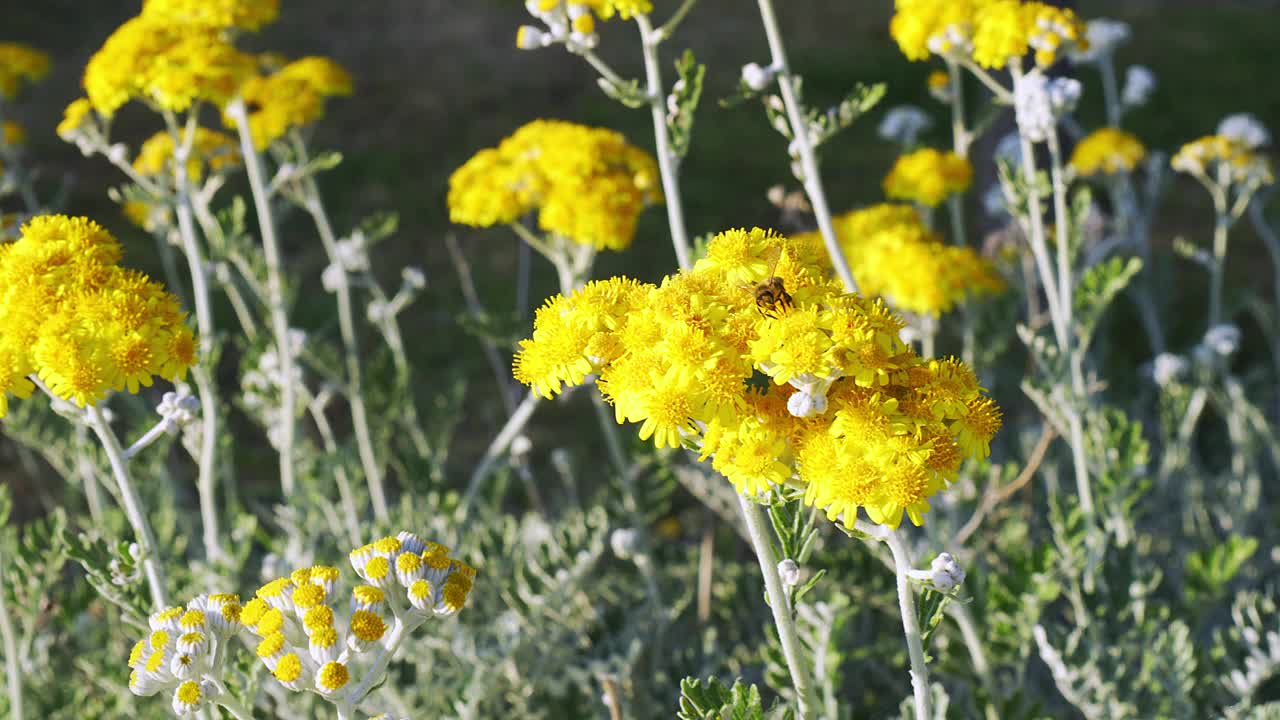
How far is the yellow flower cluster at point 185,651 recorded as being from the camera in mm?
1631

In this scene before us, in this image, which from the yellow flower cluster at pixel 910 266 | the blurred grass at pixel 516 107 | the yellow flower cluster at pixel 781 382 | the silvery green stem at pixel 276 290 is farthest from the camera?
the blurred grass at pixel 516 107

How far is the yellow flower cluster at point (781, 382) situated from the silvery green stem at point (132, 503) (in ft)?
2.25

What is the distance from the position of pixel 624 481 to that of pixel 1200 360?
1.77 metres

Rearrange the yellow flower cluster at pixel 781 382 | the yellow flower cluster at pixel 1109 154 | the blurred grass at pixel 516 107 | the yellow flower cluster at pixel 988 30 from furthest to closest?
the blurred grass at pixel 516 107
the yellow flower cluster at pixel 1109 154
the yellow flower cluster at pixel 988 30
the yellow flower cluster at pixel 781 382

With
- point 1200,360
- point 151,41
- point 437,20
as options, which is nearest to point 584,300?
point 151,41

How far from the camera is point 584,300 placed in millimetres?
1645

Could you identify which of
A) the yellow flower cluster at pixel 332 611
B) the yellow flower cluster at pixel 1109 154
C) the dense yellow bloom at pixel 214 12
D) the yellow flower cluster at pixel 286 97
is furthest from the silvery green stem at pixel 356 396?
the yellow flower cluster at pixel 1109 154

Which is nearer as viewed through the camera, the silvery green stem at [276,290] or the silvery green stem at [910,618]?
the silvery green stem at [910,618]

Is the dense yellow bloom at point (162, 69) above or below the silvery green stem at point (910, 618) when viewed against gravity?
above

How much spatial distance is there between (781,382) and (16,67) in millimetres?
2998

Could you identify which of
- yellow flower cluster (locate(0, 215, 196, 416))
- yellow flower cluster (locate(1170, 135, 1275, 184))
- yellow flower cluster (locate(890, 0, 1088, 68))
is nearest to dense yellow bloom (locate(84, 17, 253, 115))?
yellow flower cluster (locate(0, 215, 196, 416))

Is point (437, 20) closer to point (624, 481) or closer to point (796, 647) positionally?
point (624, 481)

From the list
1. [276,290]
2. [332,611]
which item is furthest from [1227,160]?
[332,611]

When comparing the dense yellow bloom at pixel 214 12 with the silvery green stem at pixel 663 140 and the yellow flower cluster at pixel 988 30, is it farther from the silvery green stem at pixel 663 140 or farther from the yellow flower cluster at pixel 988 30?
the yellow flower cluster at pixel 988 30
